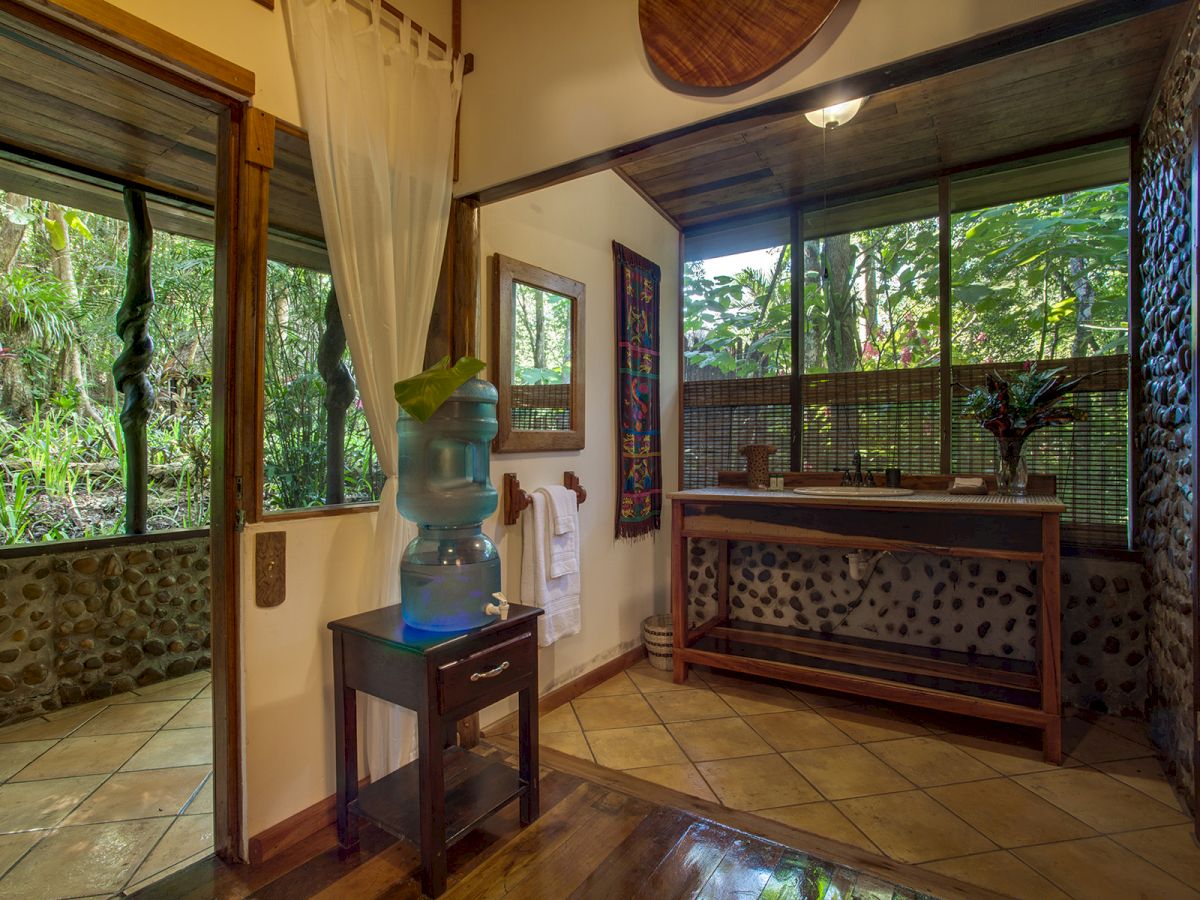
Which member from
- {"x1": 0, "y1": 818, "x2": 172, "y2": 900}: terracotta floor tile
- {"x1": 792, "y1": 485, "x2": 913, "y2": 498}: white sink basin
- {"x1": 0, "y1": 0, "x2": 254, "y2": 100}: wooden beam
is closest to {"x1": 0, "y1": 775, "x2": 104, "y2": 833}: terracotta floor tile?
{"x1": 0, "y1": 818, "x2": 172, "y2": 900}: terracotta floor tile

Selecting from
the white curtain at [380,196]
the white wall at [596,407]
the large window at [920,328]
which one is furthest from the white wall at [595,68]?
the large window at [920,328]

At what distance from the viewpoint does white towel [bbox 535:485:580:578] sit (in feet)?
8.53

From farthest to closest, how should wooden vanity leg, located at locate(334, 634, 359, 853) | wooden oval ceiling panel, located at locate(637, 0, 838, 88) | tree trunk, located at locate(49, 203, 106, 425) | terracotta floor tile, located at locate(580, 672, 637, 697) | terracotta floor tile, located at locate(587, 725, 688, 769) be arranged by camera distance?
tree trunk, located at locate(49, 203, 106, 425) → terracotta floor tile, located at locate(580, 672, 637, 697) → terracotta floor tile, located at locate(587, 725, 688, 769) → wooden vanity leg, located at locate(334, 634, 359, 853) → wooden oval ceiling panel, located at locate(637, 0, 838, 88)

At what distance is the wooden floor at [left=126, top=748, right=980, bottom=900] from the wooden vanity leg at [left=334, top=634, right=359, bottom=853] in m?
0.05

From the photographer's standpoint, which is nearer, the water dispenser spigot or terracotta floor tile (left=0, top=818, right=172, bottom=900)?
terracotta floor tile (left=0, top=818, right=172, bottom=900)

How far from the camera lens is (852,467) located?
3.25 m

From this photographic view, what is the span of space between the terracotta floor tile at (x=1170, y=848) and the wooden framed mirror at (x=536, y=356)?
2315mm

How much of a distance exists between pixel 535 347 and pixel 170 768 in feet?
6.95

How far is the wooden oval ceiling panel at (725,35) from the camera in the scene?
5.01 ft

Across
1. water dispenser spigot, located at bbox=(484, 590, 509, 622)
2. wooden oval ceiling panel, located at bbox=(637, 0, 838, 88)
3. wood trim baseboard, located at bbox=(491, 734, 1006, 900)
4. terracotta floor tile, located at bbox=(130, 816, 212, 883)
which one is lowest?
terracotta floor tile, located at bbox=(130, 816, 212, 883)

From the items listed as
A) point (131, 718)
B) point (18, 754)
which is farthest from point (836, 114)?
point (18, 754)

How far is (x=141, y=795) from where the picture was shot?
6.82 feet

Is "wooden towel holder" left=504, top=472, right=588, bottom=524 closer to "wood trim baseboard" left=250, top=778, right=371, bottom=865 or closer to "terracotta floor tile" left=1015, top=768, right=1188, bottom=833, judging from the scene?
"wood trim baseboard" left=250, top=778, right=371, bottom=865

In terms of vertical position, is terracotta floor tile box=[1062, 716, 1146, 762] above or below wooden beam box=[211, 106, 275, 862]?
below
